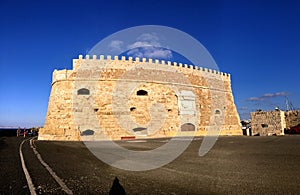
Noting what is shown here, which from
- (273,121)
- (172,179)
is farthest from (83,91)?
(273,121)

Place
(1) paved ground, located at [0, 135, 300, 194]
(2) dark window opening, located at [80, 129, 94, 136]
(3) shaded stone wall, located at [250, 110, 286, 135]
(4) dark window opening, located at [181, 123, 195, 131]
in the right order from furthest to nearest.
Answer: (3) shaded stone wall, located at [250, 110, 286, 135] < (4) dark window opening, located at [181, 123, 195, 131] < (2) dark window opening, located at [80, 129, 94, 136] < (1) paved ground, located at [0, 135, 300, 194]

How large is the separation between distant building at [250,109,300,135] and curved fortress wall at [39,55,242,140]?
20.8ft

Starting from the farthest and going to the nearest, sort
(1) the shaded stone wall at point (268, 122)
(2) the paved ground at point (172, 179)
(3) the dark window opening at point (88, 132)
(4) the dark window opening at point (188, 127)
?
(1) the shaded stone wall at point (268, 122) < (4) the dark window opening at point (188, 127) < (3) the dark window opening at point (88, 132) < (2) the paved ground at point (172, 179)

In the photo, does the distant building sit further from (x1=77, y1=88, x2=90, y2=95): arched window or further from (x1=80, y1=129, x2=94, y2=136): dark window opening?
(x1=77, y1=88, x2=90, y2=95): arched window

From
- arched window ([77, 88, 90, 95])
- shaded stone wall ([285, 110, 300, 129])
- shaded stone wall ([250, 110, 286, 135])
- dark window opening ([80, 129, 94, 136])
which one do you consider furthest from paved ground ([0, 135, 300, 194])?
shaded stone wall ([285, 110, 300, 129])

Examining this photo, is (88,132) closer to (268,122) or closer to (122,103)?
(122,103)

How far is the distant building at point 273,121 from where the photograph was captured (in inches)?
1083

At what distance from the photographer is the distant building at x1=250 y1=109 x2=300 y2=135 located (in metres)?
27.5

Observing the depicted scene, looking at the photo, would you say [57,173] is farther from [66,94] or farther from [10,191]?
[66,94]

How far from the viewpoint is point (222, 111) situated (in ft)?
100

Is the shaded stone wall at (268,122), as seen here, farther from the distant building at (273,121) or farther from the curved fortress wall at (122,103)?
the curved fortress wall at (122,103)

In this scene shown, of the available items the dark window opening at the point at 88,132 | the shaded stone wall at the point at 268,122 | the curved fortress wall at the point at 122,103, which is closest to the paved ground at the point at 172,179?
the dark window opening at the point at 88,132

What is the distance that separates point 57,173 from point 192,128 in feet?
71.2

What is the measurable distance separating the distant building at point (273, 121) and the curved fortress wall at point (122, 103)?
633 cm
